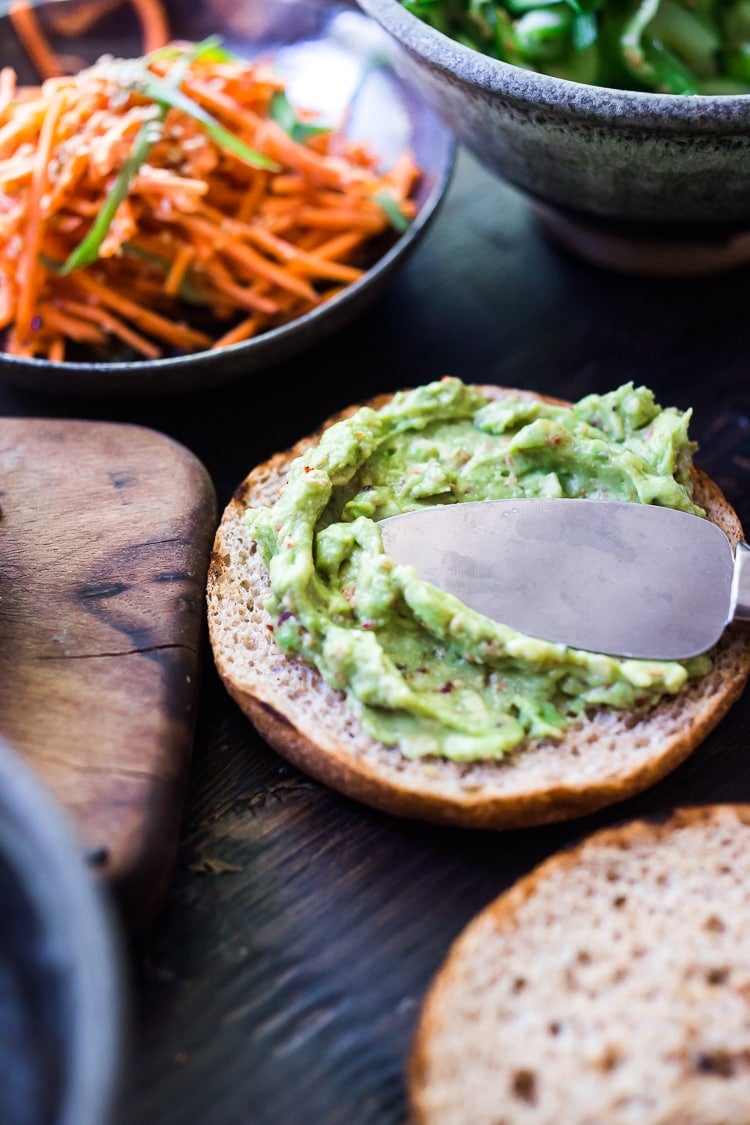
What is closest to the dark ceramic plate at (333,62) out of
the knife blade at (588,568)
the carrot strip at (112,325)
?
the carrot strip at (112,325)

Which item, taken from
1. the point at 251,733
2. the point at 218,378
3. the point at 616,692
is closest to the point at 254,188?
the point at 218,378

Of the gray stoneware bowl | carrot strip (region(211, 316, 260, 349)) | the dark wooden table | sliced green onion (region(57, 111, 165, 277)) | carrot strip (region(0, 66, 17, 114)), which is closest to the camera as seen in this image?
the dark wooden table

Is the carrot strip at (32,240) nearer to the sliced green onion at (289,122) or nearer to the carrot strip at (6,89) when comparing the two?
the carrot strip at (6,89)

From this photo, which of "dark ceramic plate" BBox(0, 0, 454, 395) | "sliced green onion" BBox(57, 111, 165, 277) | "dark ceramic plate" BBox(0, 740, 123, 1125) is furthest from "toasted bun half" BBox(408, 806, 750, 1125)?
"sliced green onion" BBox(57, 111, 165, 277)

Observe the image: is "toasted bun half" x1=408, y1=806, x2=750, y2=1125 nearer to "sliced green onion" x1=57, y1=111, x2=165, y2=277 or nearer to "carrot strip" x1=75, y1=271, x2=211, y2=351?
"carrot strip" x1=75, y1=271, x2=211, y2=351

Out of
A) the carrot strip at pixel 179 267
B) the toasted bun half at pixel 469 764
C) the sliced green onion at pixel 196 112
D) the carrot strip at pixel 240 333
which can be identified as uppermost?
the sliced green onion at pixel 196 112

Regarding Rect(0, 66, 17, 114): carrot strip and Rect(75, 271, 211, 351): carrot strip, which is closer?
Rect(75, 271, 211, 351): carrot strip

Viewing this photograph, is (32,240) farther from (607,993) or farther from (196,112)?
(607,993)
